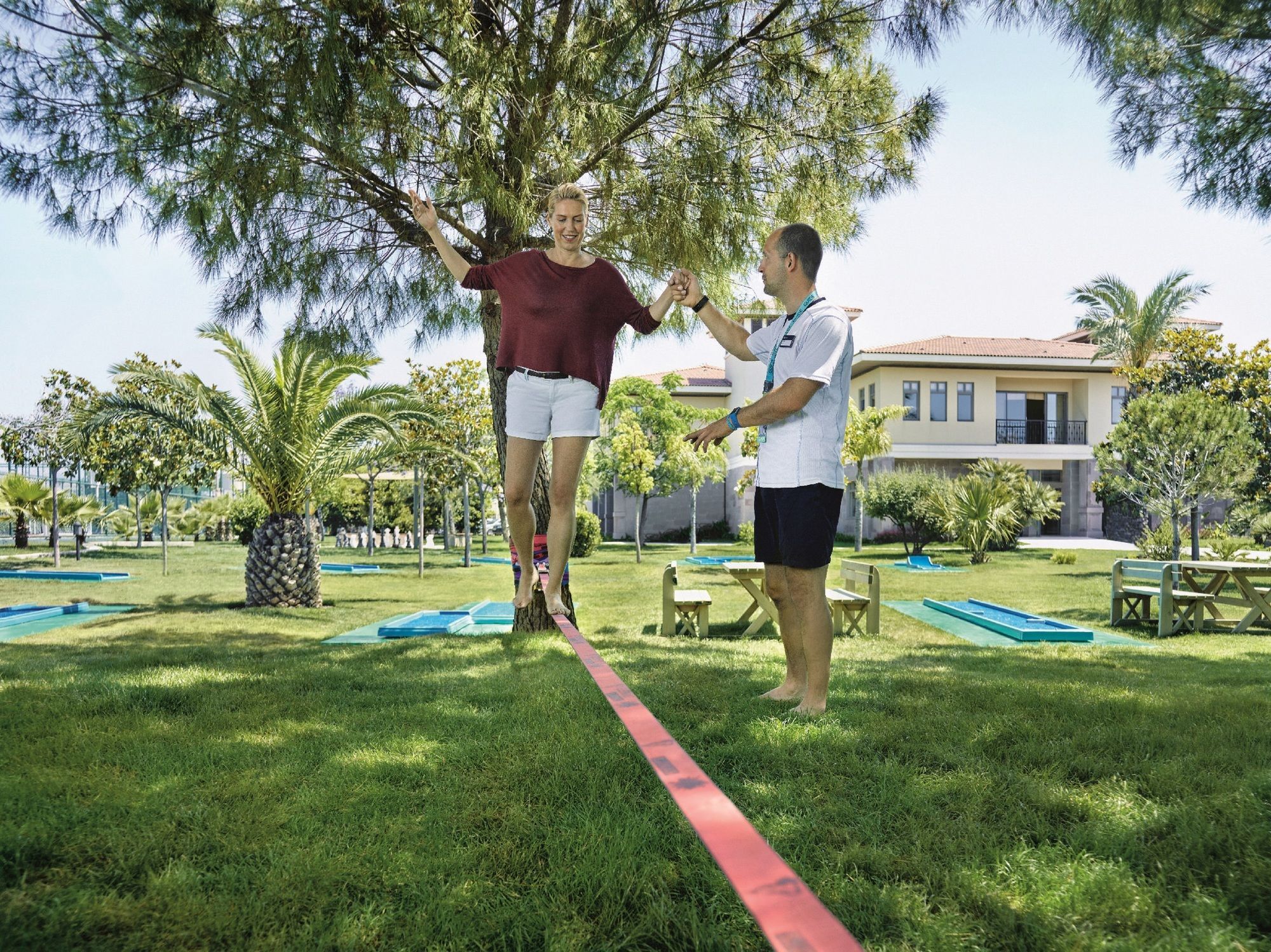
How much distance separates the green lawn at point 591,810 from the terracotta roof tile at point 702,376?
29766 millimetres

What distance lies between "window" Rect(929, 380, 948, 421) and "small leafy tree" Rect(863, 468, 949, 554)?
262 inches

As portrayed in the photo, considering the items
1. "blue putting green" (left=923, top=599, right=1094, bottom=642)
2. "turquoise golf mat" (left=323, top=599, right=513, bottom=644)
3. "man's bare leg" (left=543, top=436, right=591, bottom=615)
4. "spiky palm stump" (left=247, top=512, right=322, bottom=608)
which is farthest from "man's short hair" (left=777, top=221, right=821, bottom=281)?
"spiky palm stump" (left=247, top=512, right=322, bottom=608)

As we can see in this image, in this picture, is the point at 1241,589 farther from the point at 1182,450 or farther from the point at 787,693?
the point at 787,693

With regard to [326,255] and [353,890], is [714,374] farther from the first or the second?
[353,890]

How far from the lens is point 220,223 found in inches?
261

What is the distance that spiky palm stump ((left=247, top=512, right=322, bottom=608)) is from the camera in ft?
44.5

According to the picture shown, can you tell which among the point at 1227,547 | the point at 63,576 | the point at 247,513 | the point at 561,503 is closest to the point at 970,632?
the point at 561,503

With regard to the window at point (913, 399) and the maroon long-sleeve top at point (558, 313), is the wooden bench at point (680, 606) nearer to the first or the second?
the maroon long-sleeve top at point (558, 313)

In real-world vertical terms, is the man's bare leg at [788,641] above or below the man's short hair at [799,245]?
below

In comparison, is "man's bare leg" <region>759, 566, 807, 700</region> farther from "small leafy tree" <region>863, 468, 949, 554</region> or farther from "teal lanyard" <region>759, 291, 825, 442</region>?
"small leafy tree" <region>863, 468, 949, 554</region>

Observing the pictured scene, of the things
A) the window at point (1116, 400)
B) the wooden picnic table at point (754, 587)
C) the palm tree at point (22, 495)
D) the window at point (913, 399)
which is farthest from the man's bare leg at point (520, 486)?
the window at point (1116, 400)

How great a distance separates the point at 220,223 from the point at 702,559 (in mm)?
15718

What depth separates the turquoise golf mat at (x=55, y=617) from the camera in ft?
35.3

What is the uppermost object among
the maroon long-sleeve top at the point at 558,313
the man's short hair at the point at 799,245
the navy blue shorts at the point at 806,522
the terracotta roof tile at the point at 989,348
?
the terracotta roof tile at the point at 989,348
